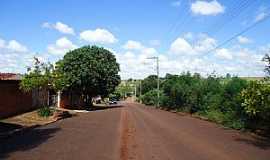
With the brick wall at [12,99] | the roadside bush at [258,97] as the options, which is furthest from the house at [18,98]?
the roadside bush at [258,97]

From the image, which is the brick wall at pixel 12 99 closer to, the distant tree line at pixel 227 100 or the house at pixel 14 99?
the house at pixel 14 99

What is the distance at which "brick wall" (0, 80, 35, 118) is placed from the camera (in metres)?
31.4

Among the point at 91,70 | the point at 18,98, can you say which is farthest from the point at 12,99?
the point at 91,70

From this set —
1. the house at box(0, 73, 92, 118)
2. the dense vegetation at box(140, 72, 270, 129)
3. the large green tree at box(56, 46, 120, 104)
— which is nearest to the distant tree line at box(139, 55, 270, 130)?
the dense vegetation at box(140, 72, 270, 129)

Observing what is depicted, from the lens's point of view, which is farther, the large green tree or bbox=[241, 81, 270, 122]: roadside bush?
the large green tree

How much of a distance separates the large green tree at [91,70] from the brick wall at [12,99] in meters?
20.4

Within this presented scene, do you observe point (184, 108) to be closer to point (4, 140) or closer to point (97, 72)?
point (97, 72)

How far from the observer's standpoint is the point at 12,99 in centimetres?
3425

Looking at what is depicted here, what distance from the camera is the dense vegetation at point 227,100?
19.9m

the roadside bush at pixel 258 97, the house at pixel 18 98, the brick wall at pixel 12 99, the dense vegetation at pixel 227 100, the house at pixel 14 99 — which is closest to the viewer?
the roadside bush at pixel 258 97

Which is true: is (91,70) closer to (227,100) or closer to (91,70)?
(91,70)

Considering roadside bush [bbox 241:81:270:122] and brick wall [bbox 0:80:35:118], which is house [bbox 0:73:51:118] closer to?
brick wall [bbox 0:80:35:118]

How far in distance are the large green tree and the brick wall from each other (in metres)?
20.4

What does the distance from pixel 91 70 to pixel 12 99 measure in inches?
1109
